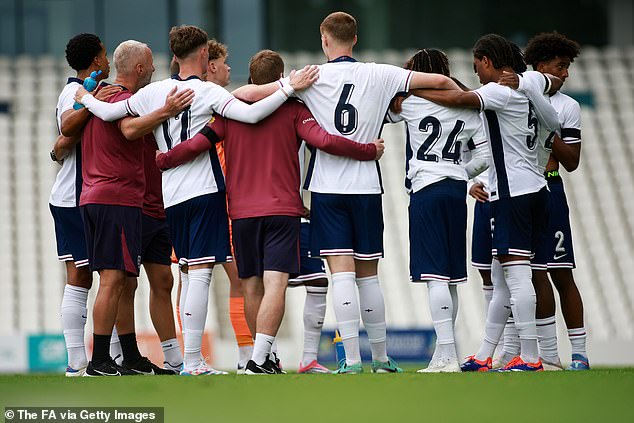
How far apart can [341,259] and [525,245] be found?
1.18 m

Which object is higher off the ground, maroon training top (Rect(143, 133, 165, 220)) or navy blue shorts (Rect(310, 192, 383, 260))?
maroon training top (Rect(143, 133, 165, 220))

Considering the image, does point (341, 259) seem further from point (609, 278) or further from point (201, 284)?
point (609, 278)

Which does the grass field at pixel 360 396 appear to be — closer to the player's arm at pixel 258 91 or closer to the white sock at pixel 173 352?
the white sock at pixel 173 352

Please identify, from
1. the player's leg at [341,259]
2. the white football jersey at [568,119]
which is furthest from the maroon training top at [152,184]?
the white football jersey at [568,119]

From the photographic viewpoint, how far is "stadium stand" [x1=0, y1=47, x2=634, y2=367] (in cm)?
1902

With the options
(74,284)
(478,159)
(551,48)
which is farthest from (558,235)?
(74,284)

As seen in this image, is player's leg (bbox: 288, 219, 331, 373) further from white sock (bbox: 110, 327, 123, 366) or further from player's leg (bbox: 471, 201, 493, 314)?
white sock (bbox: 110, 327, 123, 366)

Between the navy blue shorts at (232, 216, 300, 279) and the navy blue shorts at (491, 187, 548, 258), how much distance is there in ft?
4.14

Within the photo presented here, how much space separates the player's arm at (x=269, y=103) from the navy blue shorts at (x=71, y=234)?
4.45ft

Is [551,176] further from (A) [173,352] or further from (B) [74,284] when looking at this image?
(B) [74,284]

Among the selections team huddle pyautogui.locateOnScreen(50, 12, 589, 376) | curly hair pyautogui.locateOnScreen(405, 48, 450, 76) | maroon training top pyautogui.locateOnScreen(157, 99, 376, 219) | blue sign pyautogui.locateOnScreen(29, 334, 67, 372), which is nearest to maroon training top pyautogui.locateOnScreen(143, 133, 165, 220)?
team huddle pyautogui.locateOnScreen(50, 12, 589, 376)

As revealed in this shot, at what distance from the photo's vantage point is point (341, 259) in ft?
23.5

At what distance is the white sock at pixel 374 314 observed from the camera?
7.34 meters

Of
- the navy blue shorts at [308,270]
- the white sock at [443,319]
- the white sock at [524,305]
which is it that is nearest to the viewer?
the white sock at [443,319]
